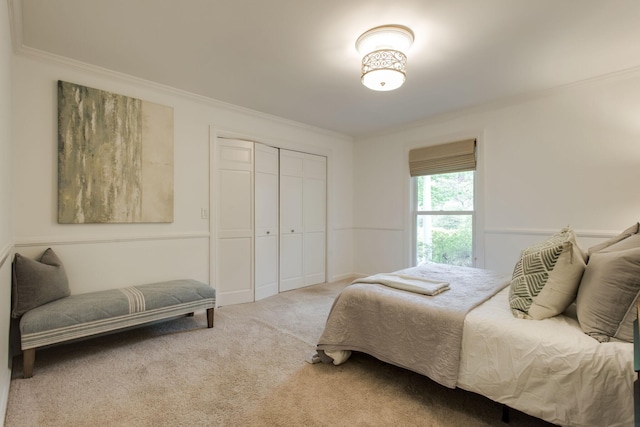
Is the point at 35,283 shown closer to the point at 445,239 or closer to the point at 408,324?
the point at 408,324

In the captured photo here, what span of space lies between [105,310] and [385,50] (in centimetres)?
289

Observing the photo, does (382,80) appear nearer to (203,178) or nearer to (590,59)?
(590,59)

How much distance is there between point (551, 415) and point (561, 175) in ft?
8.84

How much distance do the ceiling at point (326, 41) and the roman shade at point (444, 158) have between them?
699 mm

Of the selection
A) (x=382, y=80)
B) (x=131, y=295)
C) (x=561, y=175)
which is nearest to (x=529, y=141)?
(x=561, y=175)

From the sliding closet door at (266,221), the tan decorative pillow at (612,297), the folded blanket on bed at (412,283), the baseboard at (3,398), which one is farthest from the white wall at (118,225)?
the tan decorative pillow at (612,297)

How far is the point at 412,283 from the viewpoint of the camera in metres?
2.18

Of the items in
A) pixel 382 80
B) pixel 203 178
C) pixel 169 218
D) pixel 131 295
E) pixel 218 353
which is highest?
pixel 382 80

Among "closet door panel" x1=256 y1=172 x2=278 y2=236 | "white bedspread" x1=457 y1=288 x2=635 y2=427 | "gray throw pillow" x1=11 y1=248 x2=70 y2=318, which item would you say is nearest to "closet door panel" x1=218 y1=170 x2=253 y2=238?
"closet door panel" x1=256 y1=172 x2=278 y2=236

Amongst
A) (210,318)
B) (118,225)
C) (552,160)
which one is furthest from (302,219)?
(552,160)

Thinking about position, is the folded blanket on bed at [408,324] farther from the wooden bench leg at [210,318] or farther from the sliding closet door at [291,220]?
the sliding closet door at [291,220]

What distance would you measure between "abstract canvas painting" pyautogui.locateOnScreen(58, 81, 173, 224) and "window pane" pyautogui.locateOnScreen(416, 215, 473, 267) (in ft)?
10.9

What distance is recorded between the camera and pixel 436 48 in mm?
2365

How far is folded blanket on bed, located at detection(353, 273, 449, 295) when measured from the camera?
80.2 inches
